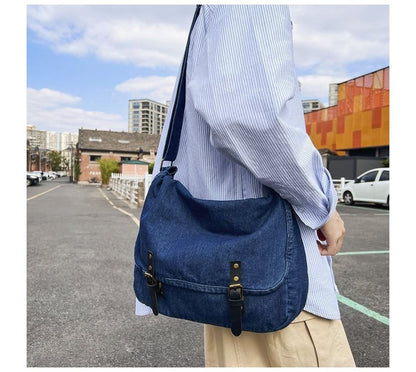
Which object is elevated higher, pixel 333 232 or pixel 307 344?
pixel 333 232

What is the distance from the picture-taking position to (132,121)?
72.6 metres

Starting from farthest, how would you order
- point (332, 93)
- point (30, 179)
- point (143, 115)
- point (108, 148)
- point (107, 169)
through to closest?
point (332, 93) → point (143, 115) → point (108, 148) → point (107, 169) → point (30, 179)

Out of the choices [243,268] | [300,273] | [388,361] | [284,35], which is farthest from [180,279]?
[388,361]

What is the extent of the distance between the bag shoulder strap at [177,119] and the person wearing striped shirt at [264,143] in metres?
0.02

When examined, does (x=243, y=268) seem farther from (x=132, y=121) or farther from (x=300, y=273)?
(x=132, y=121)

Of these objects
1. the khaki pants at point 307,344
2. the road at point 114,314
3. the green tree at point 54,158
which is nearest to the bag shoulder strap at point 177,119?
the khaki pants at point 307,344

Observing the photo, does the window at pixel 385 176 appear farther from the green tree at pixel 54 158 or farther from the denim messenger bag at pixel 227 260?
the green tree at pixel 54 158

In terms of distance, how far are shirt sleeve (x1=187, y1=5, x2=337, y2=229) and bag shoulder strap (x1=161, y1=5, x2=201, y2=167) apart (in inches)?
5.5

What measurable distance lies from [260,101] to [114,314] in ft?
7.62

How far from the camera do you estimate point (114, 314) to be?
2631 mm

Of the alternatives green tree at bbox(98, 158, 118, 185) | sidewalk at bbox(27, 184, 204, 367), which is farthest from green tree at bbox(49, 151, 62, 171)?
sidewalk at bbox(27, 184, 204, 367)

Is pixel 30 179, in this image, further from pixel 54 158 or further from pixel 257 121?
pixel 54 158

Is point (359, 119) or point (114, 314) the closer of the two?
point (114, 314)

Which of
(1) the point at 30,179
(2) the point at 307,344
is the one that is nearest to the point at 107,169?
Result: (1) the point at 30,179
